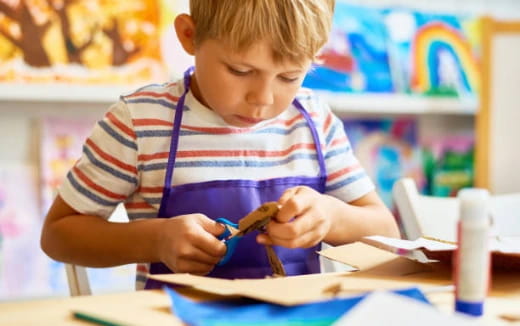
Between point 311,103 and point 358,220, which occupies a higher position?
point 311,103

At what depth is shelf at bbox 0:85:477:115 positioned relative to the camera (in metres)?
2.00

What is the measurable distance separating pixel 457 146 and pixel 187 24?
6.59 feet

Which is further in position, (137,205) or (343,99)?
(343,99)

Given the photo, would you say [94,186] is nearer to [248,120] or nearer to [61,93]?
[248,120]

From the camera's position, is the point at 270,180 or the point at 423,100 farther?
the point at 423,100

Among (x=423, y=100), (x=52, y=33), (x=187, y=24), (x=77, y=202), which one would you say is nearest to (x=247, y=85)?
(x=187, y=24)

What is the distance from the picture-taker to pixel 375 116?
261cm

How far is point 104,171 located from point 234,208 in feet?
0.61

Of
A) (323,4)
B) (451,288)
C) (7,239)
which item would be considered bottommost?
(7,239)

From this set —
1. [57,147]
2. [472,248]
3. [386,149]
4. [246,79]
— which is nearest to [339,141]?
[246,79]

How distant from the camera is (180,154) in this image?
1006mm

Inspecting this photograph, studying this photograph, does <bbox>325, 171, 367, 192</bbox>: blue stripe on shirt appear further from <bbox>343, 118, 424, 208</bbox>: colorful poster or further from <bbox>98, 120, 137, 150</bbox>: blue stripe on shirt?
<bbox>343, 118, 424, 208</bbox>: colorful poster

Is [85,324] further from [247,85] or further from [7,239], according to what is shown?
[7,239]

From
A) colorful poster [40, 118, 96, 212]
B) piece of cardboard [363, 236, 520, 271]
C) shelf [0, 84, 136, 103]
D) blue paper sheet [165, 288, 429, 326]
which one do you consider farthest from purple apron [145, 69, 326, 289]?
colorful poster [40, 118, 96, 212]
